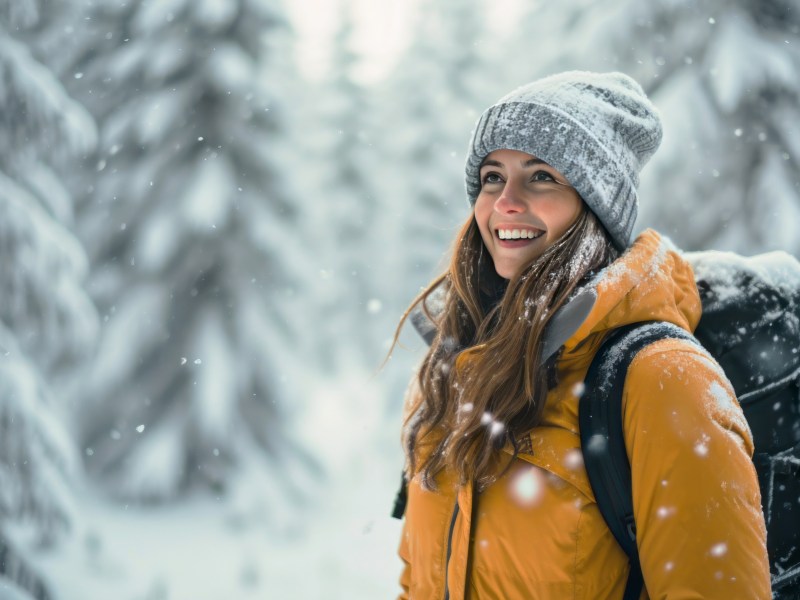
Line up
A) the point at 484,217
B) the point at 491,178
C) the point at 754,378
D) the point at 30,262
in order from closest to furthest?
the point at 754,378, the point at 484,217, the point at 491,178, the point at 30,262

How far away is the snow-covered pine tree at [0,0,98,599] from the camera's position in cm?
649

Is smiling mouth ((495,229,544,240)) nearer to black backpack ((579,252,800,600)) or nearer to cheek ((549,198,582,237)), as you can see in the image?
cheek ((549,198,582,237))

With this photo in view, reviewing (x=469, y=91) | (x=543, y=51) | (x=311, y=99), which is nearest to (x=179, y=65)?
(x=543, y=51)

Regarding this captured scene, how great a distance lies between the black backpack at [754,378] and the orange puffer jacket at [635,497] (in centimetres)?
6

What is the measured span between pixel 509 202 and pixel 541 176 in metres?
0.22

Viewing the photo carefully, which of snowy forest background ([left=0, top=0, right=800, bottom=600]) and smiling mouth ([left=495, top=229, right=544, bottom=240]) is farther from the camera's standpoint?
snowy forest background ([left=0, top=0, right=800, bottom=600])

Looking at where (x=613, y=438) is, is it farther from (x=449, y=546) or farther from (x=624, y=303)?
(x=449, y=546)

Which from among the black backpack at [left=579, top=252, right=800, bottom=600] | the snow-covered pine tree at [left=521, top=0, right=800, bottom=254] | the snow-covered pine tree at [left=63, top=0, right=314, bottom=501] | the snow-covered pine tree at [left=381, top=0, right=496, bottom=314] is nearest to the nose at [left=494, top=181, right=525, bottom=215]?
the black backpack at [left=579, top=252, right=800, bottom=600]

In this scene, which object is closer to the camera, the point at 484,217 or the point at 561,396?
the point at 561,396

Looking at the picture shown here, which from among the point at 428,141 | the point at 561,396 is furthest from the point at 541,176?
the point at 428,141

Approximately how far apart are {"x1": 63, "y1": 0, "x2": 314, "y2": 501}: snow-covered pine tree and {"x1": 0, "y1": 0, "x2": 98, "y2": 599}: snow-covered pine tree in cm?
400

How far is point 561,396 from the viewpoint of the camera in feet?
7.61

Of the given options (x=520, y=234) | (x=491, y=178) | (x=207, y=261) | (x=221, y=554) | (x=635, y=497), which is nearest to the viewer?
(x=635, y=497)

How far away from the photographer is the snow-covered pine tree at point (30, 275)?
21.3 feet
